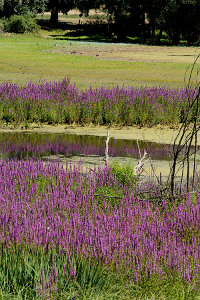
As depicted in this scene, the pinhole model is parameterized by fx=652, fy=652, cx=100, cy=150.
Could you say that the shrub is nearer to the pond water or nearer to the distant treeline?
the pond water

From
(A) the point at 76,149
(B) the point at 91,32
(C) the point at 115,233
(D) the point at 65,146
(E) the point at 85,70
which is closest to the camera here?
(C) the point at 115,233

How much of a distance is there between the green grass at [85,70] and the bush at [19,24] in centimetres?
2169

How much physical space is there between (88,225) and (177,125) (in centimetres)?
1082

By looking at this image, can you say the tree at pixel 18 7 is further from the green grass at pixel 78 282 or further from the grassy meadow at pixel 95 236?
the green grass at pixel 78 282

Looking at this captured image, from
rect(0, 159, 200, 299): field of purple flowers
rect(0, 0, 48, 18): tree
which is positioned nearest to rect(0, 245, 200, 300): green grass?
rect(0, 159, 200, 299): field of purple flowers

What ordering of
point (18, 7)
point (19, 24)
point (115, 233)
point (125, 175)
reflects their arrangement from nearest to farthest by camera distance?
1. point (115, 233)
2. point (125, 175)
3. point (19, 24)
4. point (18, 7)

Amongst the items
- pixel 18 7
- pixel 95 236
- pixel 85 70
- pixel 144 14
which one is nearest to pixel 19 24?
pixel 18 7

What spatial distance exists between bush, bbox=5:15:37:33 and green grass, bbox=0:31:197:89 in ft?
71.2

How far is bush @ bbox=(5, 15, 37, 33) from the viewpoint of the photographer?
63.0 m

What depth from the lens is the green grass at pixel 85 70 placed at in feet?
83.0

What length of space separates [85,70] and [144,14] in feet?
119

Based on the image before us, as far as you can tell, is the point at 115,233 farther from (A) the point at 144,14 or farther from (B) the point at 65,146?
(A) the point at 144,14

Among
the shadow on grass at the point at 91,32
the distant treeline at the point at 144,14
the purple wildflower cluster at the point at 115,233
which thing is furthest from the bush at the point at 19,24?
the purple wildflower cluster at the point at 115,233

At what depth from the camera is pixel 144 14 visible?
2557 inches
